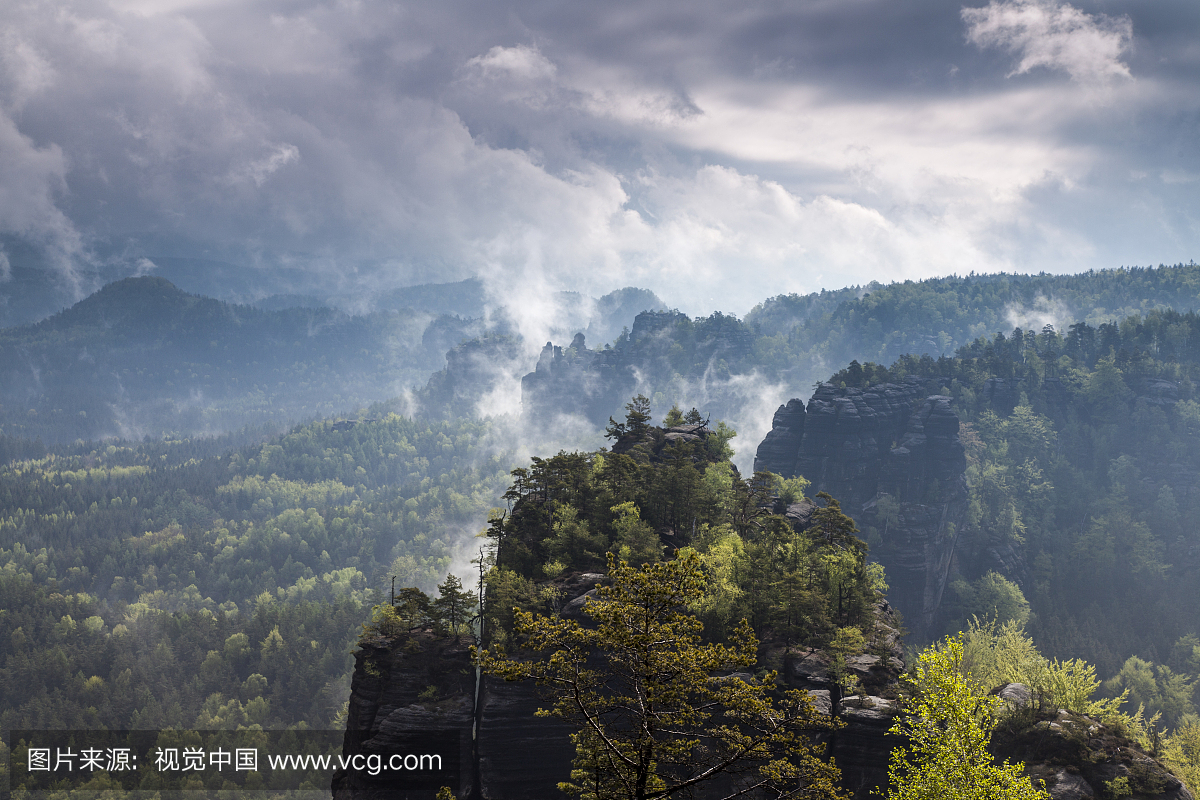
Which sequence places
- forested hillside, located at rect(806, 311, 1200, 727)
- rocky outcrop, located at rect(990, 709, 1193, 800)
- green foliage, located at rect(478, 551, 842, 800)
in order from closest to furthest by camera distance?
green foliage, located at rect(478, 551, 842, 800) < rocky outcrop, located at rect(990, 709, 1193, 800) < forested hillside, located at rect(806, 311, 1200, 727)

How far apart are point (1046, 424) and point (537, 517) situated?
12830 cm

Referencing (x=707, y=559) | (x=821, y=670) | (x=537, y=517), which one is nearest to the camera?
(x=821, y=670)

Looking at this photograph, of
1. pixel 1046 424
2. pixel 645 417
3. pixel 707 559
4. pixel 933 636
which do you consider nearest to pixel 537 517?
pixel 707 559

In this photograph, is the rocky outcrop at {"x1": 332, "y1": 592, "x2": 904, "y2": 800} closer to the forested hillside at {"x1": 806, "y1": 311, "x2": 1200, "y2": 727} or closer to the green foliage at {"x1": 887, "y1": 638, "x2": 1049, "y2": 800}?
the green foliage at {"x1": 887, "y1": 638, "x2": 1049, "y2": 800}

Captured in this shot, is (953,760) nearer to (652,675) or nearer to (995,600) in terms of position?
(652,675)

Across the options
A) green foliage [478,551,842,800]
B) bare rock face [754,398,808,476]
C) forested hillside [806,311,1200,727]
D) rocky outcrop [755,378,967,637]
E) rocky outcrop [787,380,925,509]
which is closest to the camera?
green foliage [478,551,842,800]

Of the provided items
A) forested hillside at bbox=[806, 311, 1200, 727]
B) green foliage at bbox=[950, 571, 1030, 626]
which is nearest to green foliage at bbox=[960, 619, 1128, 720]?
green foliage at bbox=[950, 571, 1030, 626]

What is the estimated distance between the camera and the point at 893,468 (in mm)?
122938

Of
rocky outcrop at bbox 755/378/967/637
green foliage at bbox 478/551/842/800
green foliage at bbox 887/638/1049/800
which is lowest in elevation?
green foliage at bbox 887/638/1049/800

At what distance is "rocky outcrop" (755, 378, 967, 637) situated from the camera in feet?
374

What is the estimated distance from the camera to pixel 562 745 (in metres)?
50.6

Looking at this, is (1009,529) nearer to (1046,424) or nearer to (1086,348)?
(1046,424)

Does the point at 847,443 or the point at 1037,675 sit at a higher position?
the point at 847,443

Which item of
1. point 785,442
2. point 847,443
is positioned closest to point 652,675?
point 785,442
